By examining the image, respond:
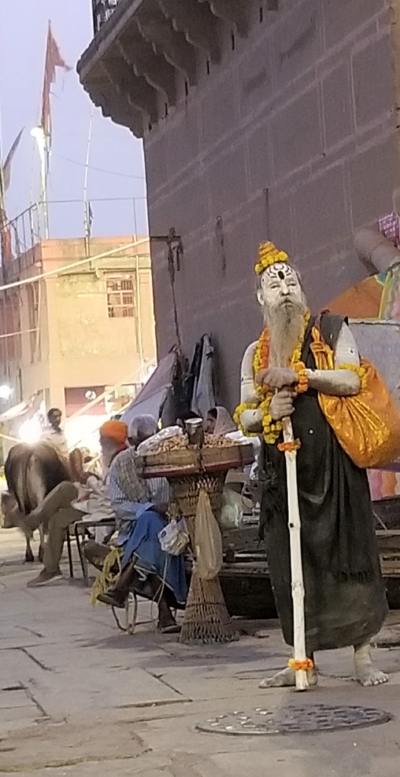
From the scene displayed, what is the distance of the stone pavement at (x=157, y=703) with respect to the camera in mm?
5086

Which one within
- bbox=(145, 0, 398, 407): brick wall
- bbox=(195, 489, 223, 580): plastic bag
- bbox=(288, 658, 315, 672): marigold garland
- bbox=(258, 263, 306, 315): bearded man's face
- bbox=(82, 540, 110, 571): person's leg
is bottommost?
bbox=(288, 658, 315, 672): marigold garland

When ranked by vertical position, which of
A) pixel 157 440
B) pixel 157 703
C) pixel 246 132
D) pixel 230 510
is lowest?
pixel 157 703

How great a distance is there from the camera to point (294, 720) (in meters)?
5.72

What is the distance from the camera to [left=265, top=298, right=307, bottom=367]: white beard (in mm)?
6363

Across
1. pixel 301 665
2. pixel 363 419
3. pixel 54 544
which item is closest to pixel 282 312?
pixel 363 419

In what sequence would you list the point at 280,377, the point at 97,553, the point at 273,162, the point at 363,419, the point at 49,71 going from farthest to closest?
the point at 49,71
the point at 273,162
the point at 97,553
the point at 363,419
the point at 280,377

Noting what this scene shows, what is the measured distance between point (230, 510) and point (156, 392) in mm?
8324

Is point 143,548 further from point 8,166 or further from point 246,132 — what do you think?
point 8,166

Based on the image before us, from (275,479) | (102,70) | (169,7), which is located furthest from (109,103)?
(275,479)

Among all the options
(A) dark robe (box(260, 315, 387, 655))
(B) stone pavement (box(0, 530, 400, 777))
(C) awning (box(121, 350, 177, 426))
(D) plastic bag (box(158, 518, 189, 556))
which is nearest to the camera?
(B) stone pavement (box(0, 530, 400, 777))

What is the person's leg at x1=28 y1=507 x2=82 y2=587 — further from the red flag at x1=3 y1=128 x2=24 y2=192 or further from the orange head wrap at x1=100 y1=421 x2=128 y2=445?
the red flag at x1=3 y1=128 x2=24 y2=192

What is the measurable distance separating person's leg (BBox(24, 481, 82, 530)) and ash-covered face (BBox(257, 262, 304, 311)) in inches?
314

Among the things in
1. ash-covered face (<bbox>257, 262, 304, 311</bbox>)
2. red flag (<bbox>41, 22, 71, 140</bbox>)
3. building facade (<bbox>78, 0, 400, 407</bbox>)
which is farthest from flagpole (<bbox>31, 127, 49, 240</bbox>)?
ash-covered face (<bbox>257, 262, 304, 311</bbox>)

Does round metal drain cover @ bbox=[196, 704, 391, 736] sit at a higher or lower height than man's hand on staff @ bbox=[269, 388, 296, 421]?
lower
